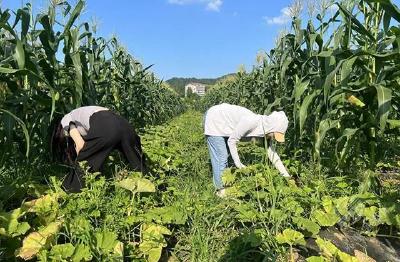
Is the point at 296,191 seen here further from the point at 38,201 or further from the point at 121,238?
the point at 38,201

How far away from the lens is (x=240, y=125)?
4.22m

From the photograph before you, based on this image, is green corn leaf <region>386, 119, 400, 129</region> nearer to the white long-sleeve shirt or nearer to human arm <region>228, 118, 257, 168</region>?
the white long-sleeve shirt

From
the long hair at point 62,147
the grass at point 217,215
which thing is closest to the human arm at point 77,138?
the long hair at point 62,147

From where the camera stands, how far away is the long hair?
13.2 feet

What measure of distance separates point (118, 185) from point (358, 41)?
2.68m

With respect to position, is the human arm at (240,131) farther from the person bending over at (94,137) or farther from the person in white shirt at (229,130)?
the person bending over at (94,137)

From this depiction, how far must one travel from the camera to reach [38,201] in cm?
287

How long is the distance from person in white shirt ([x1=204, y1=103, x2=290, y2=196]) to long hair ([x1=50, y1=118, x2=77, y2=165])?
139 cm

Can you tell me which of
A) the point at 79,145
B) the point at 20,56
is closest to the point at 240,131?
the point at 79,145

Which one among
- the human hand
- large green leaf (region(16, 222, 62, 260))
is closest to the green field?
large green leaf (region(16, 222, 62, 260))

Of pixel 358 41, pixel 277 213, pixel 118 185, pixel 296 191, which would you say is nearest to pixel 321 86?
pixel 358 41

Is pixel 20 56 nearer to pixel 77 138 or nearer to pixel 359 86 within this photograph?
pixel 77 138

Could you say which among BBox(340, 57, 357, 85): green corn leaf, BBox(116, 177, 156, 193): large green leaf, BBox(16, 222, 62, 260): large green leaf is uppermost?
BBox(340, 57, 357, 85): green corn leaf

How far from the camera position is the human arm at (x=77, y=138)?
151 inches
